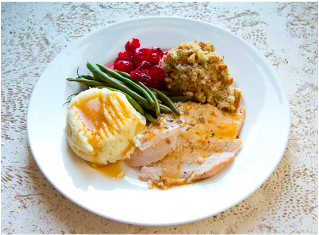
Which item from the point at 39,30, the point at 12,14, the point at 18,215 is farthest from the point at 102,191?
the point at 12,14

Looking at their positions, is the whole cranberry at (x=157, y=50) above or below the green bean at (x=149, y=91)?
above

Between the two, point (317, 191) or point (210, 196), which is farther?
point (317, 191)

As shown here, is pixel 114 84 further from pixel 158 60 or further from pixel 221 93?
pixel 221 93

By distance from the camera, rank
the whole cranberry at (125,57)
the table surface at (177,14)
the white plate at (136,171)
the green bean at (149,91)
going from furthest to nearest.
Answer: the whole cranberry at (125,57) < the green bean at (149,91) < the table surface at (177,14) < the white plate at (136,171)

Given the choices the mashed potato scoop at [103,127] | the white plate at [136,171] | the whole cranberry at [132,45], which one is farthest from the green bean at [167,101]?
the white plate at [136,171]

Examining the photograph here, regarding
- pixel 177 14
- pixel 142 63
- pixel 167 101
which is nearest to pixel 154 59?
pixel 142 63

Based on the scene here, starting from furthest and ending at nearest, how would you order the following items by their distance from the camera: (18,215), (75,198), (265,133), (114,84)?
(114,84)
(265,133)
(18,215)
(75,198)

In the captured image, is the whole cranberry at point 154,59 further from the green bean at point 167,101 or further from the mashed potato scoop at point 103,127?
the mashed potato scoop at point 103,127
